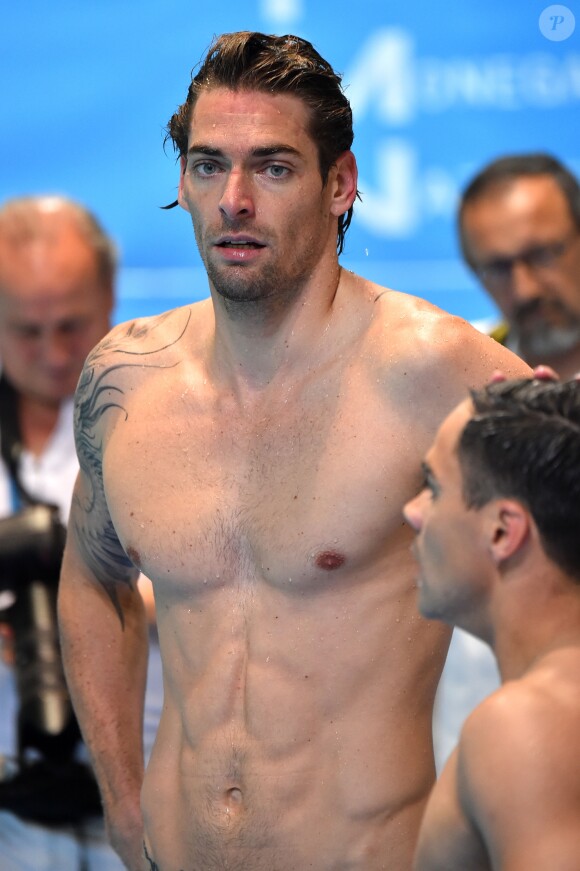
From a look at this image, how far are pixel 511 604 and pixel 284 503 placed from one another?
0.49 metres

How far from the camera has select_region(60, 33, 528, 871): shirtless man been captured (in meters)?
1.60

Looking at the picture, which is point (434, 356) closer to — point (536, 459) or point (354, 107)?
point (536, 459)

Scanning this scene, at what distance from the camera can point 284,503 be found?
1652 mm

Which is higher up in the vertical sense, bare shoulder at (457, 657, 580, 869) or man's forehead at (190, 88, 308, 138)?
man's forehead at (190, 88, 308, 138)

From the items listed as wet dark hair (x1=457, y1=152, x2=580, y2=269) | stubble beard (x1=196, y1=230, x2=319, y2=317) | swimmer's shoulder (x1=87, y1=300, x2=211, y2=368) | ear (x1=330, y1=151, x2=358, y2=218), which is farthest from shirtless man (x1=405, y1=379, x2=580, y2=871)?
wet dark hair (x1=457, y1=152, x2=580, y2=269)

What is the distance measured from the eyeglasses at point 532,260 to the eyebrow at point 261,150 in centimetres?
140

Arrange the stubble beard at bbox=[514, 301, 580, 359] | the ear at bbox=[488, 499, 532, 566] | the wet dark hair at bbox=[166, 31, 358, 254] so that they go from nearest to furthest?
the ear at bbox=[488, 499, 532, 566] < the wet dark hair at bbox=[166, 31, 358, 254] < the stubble beard at bbox=[514, 301, 580, 359]

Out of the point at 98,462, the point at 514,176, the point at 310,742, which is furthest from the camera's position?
the point at 514,176

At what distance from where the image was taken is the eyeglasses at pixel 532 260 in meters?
2.96

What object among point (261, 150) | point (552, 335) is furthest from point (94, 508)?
point (552, 335)

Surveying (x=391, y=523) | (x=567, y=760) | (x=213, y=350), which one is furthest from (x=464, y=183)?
(x=567, y=760)

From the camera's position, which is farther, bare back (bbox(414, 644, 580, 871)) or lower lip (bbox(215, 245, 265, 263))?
lower lip (bbox(215, 245, 265, 263))

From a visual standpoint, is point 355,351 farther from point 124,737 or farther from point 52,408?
point 52,408

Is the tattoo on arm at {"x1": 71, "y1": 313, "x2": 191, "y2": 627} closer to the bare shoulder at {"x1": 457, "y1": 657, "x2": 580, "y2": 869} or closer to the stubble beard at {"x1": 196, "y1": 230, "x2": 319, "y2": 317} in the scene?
the stubble beard at {"x1": 196, "y1": 230, "x2": 319, "y2": 317}
